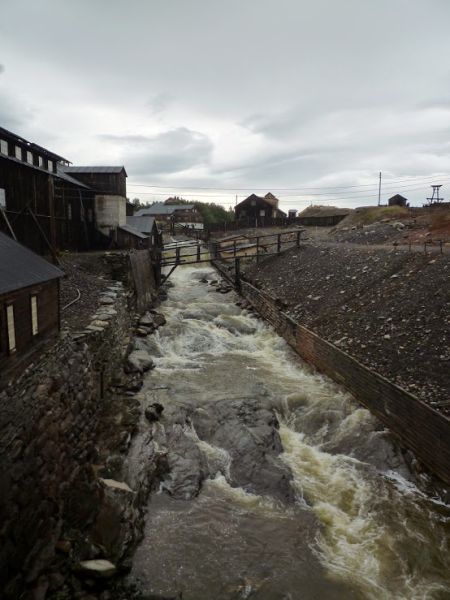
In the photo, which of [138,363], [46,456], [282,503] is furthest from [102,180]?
[282,503]

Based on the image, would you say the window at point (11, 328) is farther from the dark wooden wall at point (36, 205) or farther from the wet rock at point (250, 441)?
the dark wooden wall at point (36, 205)

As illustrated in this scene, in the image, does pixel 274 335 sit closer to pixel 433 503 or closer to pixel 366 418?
pixel 366 418

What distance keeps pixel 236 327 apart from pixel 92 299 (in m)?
7.58

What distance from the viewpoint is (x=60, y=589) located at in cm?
551

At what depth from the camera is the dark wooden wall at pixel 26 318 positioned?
19.2ft

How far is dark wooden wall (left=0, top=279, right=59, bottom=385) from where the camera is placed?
5.86 metres

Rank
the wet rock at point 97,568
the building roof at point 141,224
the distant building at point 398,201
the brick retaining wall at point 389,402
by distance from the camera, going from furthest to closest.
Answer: the distant building at point 398,201, the building roof at point 141,224, the brick retaining wall at point 389,402, the wet rock at point 97,568

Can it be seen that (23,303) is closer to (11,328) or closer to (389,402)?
(11,328)

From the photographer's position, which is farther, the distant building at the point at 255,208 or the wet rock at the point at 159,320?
the distant building at the point at 255,208

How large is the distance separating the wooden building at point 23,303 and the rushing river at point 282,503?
13.1ft

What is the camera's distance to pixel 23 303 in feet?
21.8

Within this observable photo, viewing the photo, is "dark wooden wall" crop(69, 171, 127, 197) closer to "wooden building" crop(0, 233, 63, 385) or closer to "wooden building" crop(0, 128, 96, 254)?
"wooden building" crop(0, 128, 96, 254)

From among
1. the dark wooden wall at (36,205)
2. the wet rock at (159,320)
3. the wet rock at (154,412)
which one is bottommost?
the wet rock at (154,412)

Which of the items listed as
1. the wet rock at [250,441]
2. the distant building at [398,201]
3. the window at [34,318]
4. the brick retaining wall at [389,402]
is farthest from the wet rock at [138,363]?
the distant building at [398,201]
